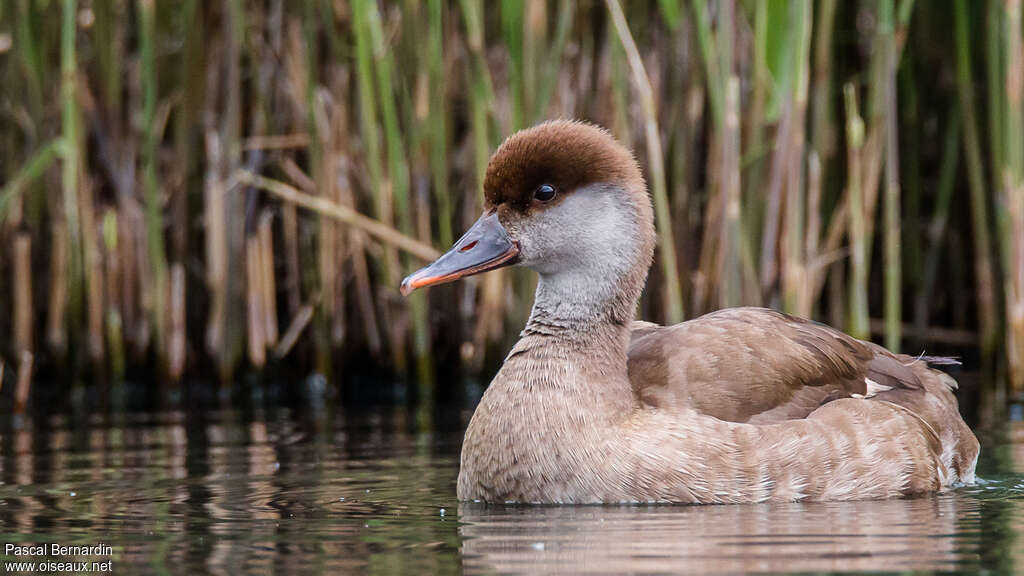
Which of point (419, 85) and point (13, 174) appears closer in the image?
point (419, 85)

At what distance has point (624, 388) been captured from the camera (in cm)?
568

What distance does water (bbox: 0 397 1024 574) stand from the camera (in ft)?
14.1

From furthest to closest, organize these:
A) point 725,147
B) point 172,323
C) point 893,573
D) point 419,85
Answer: point 172,323, point 419,85, point 725,147, point 893,573

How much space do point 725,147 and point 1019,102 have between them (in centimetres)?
168

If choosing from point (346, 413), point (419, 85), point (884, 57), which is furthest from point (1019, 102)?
point (346, 413)

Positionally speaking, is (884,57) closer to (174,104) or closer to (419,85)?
(419,85)

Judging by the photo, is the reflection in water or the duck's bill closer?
the reflection in water

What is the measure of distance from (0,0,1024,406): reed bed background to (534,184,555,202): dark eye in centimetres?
198

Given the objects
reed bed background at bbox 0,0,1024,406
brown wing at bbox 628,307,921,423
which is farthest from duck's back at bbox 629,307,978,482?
reed bed background at bbox 0,0,1024,406

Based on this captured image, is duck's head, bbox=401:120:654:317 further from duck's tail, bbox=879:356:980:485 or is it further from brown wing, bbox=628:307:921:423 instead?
duck's tail, bbox=879:356:980:485

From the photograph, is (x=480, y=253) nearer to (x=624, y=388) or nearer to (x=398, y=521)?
(x=624, y=388)

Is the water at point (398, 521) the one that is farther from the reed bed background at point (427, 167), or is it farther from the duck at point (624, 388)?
the reed bed background at point (427, 167)

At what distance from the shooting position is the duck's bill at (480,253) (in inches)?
229

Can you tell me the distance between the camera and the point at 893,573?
3.97 metres
